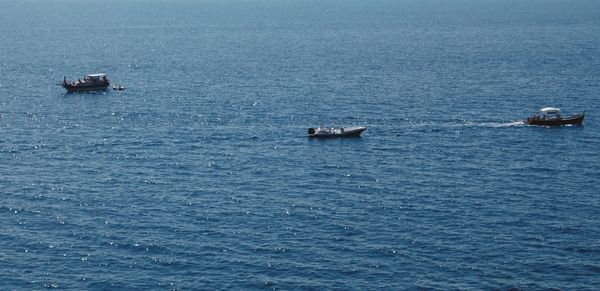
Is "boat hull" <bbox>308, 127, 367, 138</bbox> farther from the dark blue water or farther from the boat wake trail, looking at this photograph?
the boat wake trail

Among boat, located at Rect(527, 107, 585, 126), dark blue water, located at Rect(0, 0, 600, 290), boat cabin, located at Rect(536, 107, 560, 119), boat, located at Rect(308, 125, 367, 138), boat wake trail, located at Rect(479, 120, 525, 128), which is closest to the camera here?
dark blue water, located at Rect(0, 0, 600, 290)

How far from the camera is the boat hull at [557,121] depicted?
169 metres

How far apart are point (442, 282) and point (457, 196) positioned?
103ft

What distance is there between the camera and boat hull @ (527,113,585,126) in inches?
6658

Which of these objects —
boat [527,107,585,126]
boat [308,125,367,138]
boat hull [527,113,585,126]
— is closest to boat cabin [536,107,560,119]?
boat [527,107,585,126]

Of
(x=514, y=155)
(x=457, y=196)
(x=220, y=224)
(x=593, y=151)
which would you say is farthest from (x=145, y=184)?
(x=593, y=151)

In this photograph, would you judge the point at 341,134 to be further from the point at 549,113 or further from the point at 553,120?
the point at 549,113

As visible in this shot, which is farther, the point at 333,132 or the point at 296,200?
the point at 333,132

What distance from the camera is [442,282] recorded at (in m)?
95.9

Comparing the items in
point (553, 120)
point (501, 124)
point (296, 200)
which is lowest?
point (296, 200)

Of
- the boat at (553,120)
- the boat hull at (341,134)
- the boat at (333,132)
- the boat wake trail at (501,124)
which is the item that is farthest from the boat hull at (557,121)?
the boat hull at (341,134)

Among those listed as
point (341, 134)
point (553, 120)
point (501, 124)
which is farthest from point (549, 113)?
point (341, 134)

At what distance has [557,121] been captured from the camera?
169375 millimetres

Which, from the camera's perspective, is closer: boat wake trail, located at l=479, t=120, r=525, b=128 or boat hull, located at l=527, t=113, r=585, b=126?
boat hull, located at l=527, t=113, r=585, b=126
